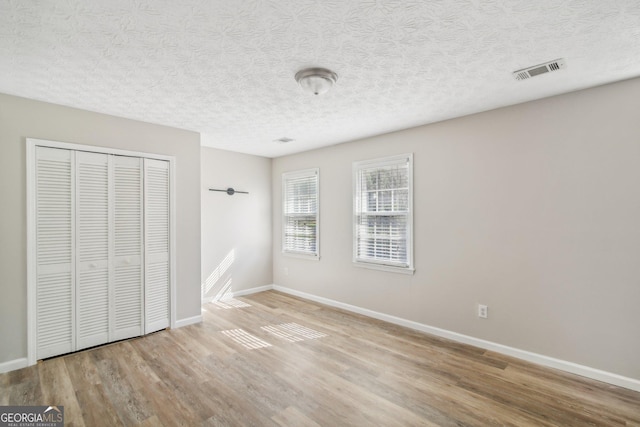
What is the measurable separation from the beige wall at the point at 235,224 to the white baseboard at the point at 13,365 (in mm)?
2229

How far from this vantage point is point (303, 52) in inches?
80.4

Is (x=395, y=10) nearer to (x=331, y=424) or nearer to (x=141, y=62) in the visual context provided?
(x=141, y=62)

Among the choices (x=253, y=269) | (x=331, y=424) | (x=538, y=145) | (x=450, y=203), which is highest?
(x=538, y=145)

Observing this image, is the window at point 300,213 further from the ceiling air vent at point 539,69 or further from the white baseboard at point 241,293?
the ceiling air vent at point 539,69

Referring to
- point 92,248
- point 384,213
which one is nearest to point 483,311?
point 384,213

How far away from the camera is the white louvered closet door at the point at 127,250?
3.33 m

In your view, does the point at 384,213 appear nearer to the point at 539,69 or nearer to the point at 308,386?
the point at 539,69

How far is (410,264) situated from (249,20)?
311 cm

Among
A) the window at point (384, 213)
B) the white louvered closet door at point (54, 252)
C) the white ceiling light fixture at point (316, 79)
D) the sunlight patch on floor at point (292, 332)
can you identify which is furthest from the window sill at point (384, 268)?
the white louvered closet door at point (54, 252)

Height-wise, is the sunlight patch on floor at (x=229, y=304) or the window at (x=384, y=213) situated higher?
the window at (x=384, y=213)

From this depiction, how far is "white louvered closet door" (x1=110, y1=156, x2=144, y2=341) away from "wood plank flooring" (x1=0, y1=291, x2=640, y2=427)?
0.74ft

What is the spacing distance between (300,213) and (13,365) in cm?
380

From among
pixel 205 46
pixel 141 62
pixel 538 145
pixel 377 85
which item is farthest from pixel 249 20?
pixel 538 145

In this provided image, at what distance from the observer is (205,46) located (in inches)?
77.3
